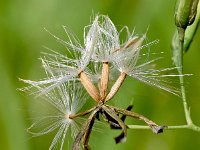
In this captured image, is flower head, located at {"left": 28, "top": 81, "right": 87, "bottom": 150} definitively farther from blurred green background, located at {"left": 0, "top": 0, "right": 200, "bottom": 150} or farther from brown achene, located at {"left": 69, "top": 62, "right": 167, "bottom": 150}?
blurred green background, located at {"left": 0, "top": 0, "right": 200, "bottom": 150}

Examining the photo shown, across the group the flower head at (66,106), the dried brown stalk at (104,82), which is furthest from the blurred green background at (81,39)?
the dried brown stalk at (104,82)

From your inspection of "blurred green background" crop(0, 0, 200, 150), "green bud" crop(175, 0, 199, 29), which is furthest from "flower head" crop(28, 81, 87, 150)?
"blurred green background" crop(0, 0, 200, 150)

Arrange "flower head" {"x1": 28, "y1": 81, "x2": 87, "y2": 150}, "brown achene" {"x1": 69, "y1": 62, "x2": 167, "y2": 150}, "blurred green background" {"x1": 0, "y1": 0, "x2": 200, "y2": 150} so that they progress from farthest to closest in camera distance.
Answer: "blurred green background" {"x1": 0, "y1": 0, "x2": 200, "y2": 150} < "flower head" {"x1": 28, "y1": 81, "x2": 87, "y2": 150} < "brown achene" {"x1": 69, "y1": 62, "x2": 167, "y2": 150}

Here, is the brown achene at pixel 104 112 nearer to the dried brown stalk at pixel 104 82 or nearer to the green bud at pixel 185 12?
the dried brown stalk at pixel 104 82

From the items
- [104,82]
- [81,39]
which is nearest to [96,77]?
[104,82]

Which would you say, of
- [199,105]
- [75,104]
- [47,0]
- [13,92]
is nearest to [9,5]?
[47,0]

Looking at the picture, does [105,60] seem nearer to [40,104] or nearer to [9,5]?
[40,104]

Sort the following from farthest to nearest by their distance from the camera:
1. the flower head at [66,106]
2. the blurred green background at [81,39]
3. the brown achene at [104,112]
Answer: the blurred green background at [81,39] < the flower head at [66,106] < the brown achene at [104,112]

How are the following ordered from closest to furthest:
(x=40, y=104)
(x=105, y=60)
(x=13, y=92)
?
(x=105, y=60), (x=40, y=104), (x=13, y=92)
